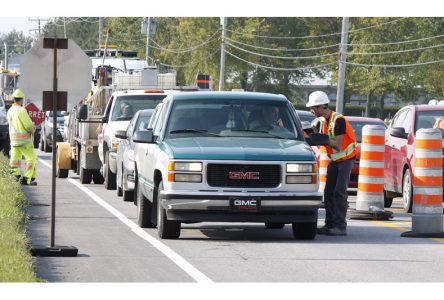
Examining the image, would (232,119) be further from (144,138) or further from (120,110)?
(120,110)

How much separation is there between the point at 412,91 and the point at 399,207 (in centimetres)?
7165

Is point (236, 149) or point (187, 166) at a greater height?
point (236, 149)

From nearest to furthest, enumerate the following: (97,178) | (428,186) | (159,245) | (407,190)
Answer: (159,245)
(428,186)
(407,190)
(97,178)

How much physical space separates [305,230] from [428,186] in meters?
1.91

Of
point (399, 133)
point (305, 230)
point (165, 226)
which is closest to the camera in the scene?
point (165, 226)

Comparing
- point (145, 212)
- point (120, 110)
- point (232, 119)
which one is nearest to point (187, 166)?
point (232, 119)

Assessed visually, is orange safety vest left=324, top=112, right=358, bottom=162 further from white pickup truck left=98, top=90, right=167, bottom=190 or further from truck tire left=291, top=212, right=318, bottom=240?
white pickup truck left=98, top=90, right=167, bottom=190

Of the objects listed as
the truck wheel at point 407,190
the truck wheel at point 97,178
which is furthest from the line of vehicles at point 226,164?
the truck wheel at point 97,178

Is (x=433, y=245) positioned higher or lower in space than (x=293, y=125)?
lower

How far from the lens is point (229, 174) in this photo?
632 inches

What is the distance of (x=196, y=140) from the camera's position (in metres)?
16.7

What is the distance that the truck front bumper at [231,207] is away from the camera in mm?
15898
